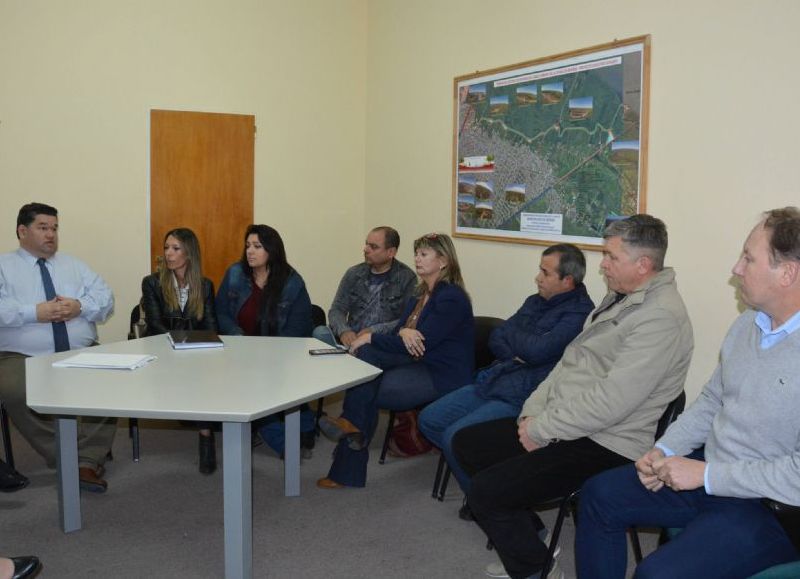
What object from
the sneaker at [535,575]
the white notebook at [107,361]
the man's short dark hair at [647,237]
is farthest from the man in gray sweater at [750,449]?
the white notebook at [107,361]

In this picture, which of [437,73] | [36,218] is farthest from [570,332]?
[36,218]

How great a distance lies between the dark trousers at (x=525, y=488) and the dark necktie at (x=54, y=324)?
2.55m

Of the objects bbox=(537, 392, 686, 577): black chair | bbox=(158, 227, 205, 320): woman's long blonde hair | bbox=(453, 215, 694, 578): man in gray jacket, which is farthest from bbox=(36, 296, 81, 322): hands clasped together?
bbox=(537, 392, 686, 577): black chair

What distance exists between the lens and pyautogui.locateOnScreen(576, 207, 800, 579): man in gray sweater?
2027 millimetres

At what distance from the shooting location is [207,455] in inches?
155

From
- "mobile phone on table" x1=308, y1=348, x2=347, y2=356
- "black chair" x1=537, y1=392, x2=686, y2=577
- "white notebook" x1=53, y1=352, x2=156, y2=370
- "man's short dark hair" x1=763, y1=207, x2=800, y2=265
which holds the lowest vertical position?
"black chair" x1=537, y1=392, x2=686, y2=577

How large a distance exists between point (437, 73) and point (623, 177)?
1.88 m

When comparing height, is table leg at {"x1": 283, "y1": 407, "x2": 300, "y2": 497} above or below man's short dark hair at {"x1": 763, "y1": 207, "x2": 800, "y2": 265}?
below

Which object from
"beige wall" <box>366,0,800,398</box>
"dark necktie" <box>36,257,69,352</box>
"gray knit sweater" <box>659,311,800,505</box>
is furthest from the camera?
"dark necktie" <box>36,257,69,352</box>

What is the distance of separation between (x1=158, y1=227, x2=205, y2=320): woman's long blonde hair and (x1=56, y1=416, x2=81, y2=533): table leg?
4.21 feet

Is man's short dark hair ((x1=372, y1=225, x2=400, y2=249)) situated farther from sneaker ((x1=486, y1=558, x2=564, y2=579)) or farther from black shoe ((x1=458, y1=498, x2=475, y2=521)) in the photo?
sneaker ((x1=486, y1=558, x2=564, y2=579))

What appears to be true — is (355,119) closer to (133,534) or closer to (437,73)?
(437,73)

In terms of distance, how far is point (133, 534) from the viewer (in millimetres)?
3238

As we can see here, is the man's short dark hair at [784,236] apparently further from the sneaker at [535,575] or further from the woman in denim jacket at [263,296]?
the woman in denim jacket at [263,296]
